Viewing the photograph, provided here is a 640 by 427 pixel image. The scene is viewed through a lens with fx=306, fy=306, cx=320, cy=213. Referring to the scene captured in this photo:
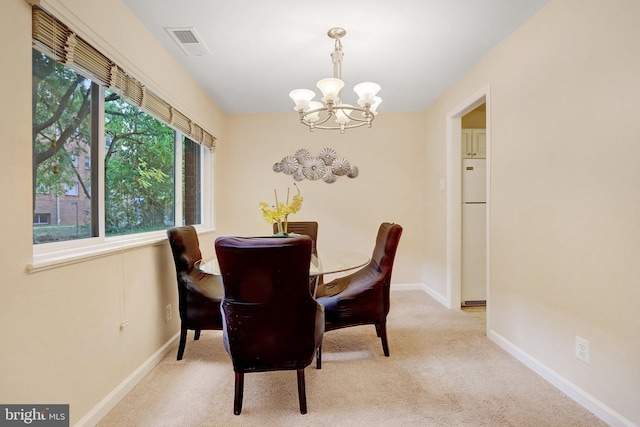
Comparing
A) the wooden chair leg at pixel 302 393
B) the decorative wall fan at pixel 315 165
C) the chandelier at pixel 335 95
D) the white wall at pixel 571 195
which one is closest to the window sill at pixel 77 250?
the wooden chair leg at pixel 302 393

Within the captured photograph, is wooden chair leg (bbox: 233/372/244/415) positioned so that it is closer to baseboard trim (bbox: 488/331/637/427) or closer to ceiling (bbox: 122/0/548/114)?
baseboard trim (bbox: 488/331/637/427)

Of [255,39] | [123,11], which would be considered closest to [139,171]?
[123,11]

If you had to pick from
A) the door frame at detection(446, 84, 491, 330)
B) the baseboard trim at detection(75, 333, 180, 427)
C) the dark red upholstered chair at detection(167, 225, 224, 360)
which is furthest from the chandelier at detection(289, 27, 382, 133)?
the baseboard trim at detection(75, 333, 180, 427)

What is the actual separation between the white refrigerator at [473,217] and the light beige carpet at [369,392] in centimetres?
111

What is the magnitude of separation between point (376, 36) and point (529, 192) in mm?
1572

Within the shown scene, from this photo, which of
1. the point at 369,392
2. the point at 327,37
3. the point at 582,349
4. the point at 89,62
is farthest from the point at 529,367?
the point at 89,62

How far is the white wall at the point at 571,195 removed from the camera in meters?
1.49

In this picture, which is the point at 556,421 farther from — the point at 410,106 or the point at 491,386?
the point at 410,106

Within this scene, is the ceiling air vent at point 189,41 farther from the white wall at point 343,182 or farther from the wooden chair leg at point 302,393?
the wooden chair leg at point 302,393

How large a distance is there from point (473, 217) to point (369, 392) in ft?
7.95

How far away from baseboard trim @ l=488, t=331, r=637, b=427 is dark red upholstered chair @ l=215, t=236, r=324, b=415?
1515mm

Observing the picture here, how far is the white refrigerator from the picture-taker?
3.49 meters

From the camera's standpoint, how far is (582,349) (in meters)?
1.72

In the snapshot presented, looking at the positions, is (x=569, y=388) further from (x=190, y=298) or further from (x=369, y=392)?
(x=190, y=298)
